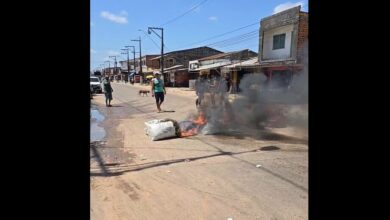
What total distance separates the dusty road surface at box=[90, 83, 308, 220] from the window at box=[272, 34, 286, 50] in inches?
772

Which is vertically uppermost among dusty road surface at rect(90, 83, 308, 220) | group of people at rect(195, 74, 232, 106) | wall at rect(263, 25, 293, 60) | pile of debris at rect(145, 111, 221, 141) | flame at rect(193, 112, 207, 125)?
wall at rect(263, 25, 293, 60)

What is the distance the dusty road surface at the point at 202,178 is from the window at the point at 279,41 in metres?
19.6

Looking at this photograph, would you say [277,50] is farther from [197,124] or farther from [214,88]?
[197,124]

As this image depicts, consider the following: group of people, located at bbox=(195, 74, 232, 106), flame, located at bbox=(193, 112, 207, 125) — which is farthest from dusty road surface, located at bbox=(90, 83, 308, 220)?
group of people, located at bbox=(195, 74, 232, 106)

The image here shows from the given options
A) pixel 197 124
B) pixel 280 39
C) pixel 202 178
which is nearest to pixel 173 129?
pixel 197 124

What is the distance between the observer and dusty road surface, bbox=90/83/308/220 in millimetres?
4797

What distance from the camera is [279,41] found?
2948cm

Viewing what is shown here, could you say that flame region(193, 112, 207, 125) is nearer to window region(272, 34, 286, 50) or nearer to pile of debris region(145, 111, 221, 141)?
pile of debris region(145, 111, 221, 141)

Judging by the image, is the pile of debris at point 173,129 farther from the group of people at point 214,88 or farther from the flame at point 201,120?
the group of people at point 214,88

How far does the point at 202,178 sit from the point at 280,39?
24562mm
